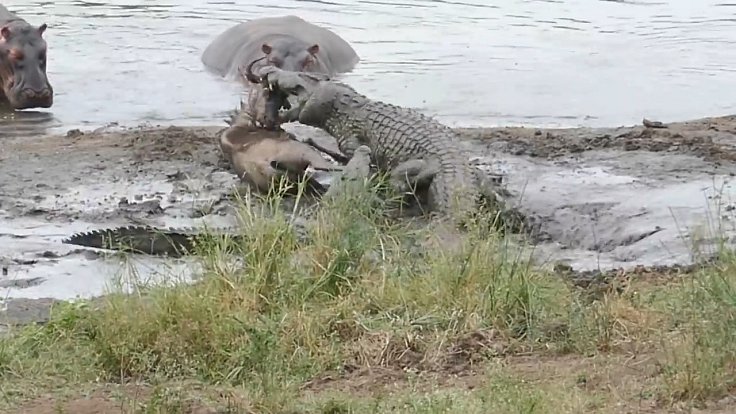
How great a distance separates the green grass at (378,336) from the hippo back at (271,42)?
7145mm

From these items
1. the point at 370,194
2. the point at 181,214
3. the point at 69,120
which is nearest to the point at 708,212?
the point at 370,194

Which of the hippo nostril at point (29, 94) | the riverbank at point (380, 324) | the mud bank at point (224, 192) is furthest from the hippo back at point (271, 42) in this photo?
the riverbank at point (380, 324)

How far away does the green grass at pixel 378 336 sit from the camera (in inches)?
153

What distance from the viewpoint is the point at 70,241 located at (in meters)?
6.25

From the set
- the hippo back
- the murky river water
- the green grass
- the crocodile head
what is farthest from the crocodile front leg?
the hippo back

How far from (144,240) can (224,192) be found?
146 centimetres

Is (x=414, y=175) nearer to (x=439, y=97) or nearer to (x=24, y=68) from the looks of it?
(x=439, y=97)

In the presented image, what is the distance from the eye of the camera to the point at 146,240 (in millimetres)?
6039

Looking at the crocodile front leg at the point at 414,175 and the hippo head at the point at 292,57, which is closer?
the crocodile front leg at the point at 414,175

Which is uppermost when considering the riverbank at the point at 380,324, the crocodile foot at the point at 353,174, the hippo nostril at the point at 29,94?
the riverbank at the point at 380,324

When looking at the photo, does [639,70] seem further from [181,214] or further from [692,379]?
[692,379]

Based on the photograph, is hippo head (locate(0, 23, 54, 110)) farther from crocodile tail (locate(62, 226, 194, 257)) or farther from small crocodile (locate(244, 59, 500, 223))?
crocodile tail (locate(62, 226, 194, 257))

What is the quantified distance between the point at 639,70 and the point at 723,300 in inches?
351

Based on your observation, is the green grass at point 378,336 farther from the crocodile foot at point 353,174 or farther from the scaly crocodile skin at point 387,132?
the scaly crocodile skin at point 387,132
